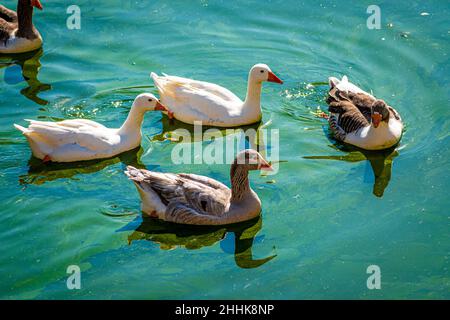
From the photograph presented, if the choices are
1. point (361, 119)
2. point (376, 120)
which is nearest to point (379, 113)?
point (376, 120)

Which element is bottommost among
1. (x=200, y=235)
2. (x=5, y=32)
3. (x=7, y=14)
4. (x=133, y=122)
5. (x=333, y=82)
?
(x=200, y=235)

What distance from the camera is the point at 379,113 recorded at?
11.8m

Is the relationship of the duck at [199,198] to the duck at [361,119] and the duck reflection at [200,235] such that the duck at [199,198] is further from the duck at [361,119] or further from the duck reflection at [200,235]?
the duck at [361,119]

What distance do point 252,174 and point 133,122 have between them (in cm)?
196

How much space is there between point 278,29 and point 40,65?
4.46 meters

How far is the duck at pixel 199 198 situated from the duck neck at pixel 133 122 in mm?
1770

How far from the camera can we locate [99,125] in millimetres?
11766

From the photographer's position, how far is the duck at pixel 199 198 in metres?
10.0

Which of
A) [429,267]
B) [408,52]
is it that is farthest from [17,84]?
[429,267]

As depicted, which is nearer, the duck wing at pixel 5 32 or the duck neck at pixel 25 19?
the duck neck at pixel 25 19

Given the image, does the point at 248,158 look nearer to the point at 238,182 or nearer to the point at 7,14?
the point at 238,182

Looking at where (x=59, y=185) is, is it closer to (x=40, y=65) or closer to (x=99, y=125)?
(x=99, y=125)

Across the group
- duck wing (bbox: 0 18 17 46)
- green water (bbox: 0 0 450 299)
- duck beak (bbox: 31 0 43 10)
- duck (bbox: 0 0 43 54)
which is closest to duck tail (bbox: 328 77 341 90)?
green water (bbox: 0 0 450 299)

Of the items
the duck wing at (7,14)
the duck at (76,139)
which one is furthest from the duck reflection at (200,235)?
the duck wing at (7,14)
